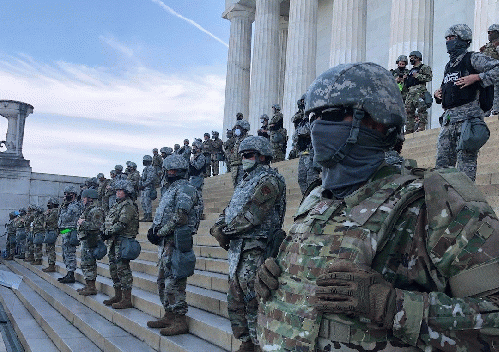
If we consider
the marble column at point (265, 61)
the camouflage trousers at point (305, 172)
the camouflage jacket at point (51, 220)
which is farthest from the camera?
the marble column at point (265, 61)

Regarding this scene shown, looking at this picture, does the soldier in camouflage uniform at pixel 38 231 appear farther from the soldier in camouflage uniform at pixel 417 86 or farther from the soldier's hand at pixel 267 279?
the soldier's hand at pixel 267 279

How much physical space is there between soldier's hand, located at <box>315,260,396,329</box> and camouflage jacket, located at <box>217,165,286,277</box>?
2884mm

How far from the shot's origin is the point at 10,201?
22484 mm

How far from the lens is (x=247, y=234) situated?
14.3 ft

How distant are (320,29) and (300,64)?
6980 mm

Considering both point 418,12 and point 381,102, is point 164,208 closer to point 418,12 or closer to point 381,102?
point 381,102

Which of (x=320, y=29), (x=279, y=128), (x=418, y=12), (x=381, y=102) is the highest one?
(x=320, y=29)

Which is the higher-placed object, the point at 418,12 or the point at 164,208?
the point at 418,12

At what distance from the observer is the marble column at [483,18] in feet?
31.9

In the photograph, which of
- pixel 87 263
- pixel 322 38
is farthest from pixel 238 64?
pixel 87 263

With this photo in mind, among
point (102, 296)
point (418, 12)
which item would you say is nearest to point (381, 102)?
point (102, 296)

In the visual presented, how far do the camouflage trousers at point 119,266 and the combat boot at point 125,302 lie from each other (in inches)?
3.1

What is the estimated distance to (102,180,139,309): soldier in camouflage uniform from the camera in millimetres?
6891

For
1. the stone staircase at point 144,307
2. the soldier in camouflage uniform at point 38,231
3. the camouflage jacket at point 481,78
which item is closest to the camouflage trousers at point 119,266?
the stone staircase at point 144,307
